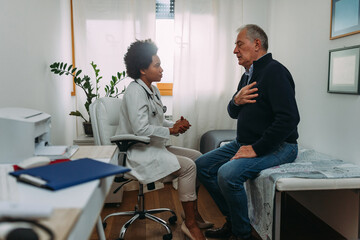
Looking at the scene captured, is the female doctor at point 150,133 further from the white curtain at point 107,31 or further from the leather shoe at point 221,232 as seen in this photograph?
the white curtain at point 107,31

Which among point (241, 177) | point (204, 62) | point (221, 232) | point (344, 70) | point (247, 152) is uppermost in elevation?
point (204, 62)

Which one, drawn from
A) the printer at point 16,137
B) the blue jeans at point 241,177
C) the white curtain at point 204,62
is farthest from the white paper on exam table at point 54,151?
the white curtain at point 204,62

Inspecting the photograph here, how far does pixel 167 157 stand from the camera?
2.18 metres

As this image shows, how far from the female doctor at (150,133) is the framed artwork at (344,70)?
1060 millimetres

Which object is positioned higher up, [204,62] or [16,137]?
[204,62]

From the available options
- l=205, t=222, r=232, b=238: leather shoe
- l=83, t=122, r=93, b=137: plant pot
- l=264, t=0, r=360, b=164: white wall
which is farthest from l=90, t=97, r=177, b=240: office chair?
l=264, t=0, r=360, b=164: white wall

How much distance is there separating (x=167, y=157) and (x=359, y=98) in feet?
4.10

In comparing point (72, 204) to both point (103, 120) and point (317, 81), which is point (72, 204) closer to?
point (103, 120)

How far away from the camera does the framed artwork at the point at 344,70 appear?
6.95 feet

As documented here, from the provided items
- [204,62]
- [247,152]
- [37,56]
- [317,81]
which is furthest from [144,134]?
[204,62]

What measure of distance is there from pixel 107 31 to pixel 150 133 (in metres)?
1.63

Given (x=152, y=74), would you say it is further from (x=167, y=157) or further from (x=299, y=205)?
(x=299, y=205)

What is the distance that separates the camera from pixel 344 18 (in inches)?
87.4

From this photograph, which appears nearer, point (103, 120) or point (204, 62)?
point (103, 120)
